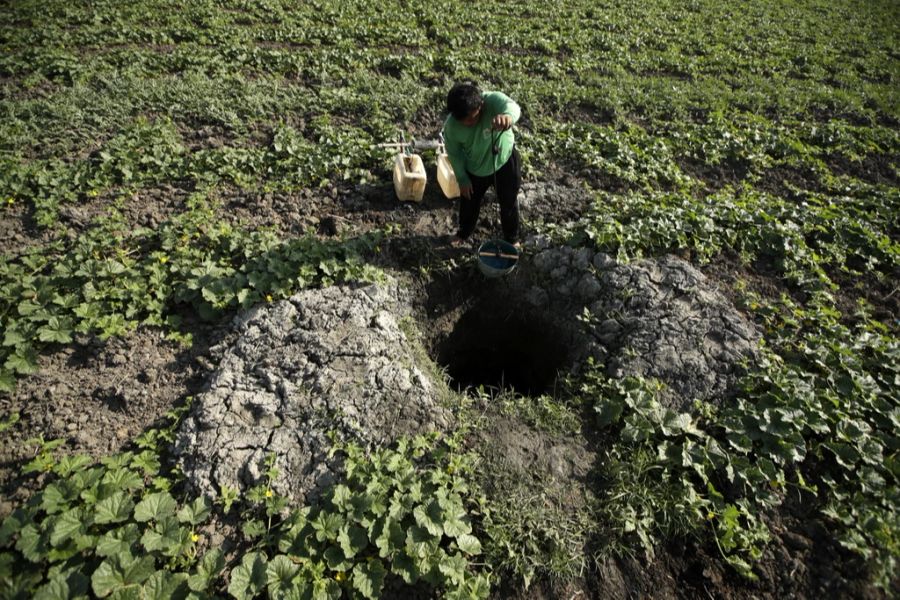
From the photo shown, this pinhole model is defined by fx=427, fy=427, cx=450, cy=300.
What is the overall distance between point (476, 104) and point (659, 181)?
12.1 ft

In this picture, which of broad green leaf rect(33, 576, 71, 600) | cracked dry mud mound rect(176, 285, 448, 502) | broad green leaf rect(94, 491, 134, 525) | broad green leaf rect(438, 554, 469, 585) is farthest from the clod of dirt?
broad green leaf rect(33, 576, 71, 600)

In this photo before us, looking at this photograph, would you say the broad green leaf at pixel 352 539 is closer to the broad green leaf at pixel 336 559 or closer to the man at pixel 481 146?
the broad green leaf at pixel 336 559

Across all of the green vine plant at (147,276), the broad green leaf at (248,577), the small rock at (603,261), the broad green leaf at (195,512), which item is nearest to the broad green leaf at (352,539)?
the broad green leaf at (248,577)

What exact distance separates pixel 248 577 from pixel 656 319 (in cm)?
374

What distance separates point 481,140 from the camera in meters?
4.02

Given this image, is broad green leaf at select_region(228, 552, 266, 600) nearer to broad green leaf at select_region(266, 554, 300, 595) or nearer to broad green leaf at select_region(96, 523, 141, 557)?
broad green leaf at select_region(266, 554, 300, 595)

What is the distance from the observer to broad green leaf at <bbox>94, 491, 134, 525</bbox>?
2531mm

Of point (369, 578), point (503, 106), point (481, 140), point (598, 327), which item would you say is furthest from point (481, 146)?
point (369, 578)

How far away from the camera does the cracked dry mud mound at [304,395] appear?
9.86ft

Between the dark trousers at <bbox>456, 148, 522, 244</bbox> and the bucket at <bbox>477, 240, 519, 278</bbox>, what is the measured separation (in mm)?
281

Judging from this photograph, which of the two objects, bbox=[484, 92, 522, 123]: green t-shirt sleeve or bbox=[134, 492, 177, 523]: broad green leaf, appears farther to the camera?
bbox=[484, 92, 522, 123]: green t-shirt sleeve

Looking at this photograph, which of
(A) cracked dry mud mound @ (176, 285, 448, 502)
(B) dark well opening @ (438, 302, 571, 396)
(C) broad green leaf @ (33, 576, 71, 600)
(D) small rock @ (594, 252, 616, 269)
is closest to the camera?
(C) broad green leaf @ (33, 576, 71, 600)

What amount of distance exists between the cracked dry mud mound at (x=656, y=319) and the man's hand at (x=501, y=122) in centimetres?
154

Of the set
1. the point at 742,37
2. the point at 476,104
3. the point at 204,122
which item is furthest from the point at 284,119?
the point at 742,37
